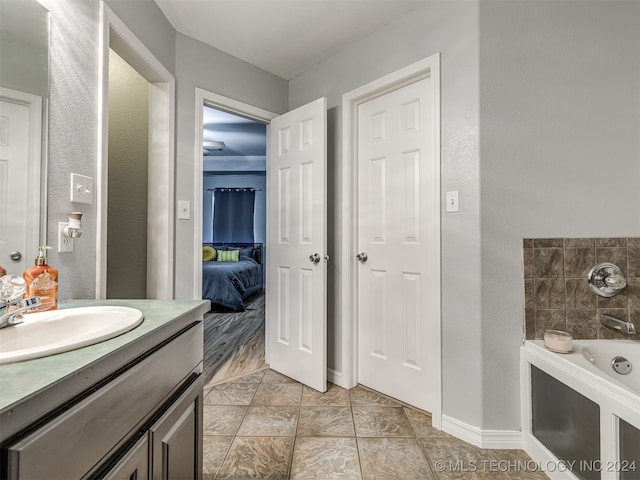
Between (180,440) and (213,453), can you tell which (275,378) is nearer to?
(213,453)

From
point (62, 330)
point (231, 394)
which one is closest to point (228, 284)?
point (231, 394)

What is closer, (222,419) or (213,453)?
(213,453)

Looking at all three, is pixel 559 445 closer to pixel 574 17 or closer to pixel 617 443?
pixel 617 443

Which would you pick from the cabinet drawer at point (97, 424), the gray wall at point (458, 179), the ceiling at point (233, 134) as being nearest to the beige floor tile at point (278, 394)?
the gray wall at point (458, 179)

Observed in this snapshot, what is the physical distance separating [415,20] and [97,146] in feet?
6.03

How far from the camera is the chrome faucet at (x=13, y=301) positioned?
76 centimetres

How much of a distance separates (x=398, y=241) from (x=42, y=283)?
1.73 meters

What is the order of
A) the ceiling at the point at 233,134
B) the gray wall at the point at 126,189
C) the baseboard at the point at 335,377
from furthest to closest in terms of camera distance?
the ceiling at the point at 233,134, the baseboard at the point at 335,377, the gray wall at the point at 126,189

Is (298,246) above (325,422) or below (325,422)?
above

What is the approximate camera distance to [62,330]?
0.88 metres

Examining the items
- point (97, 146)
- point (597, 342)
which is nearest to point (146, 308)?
point (97, 146)

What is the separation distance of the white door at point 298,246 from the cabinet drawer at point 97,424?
4.31 feet

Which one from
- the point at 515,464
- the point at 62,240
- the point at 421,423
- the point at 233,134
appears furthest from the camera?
the point at 233,134

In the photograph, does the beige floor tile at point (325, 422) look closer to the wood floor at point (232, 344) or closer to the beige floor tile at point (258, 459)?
the beige floor tile at point (258, 459)
